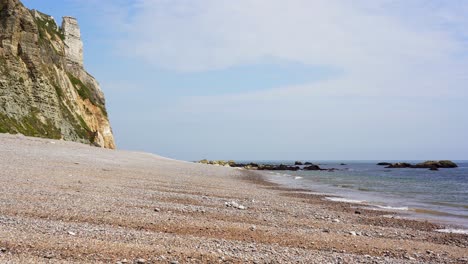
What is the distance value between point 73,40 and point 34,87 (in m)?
28.9

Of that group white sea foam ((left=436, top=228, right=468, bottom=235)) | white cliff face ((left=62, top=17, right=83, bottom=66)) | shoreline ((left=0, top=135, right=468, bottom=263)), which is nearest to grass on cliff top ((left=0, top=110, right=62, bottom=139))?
white cliff face ((left=62, top=17, right=83, bottom=66))

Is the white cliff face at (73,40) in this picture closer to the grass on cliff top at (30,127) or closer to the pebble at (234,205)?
the grass on cliff top at (30,127)

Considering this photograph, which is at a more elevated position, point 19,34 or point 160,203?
point 19,34

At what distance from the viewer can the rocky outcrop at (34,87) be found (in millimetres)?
42281

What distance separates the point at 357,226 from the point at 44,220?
7.82 metres

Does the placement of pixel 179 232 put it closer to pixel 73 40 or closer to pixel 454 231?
pixel 454 231

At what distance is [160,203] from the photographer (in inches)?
477

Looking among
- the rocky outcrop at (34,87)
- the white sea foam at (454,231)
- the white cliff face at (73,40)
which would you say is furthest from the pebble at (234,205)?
the white cliff face at (73,40)

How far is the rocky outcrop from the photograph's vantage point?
1665 inches

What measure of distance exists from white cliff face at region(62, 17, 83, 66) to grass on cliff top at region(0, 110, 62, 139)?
26.1 metres

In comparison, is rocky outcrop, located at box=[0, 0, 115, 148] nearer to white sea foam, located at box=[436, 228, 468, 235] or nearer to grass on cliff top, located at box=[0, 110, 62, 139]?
grass on cliff top, located at box=[0, 110, 62, 139]

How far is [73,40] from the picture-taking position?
7231 centimetres

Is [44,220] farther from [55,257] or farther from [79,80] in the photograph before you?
[79,80]

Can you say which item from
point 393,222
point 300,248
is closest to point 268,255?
point 300,248
